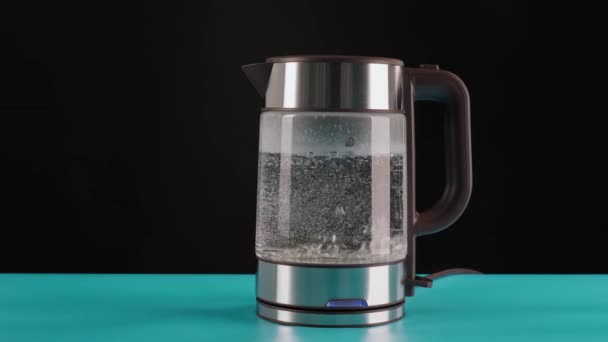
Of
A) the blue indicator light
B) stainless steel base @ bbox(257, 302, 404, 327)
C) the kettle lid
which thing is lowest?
stainless steel base @ bbox(257, 302, 404, 327)

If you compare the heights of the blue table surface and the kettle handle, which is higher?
the kettle handle

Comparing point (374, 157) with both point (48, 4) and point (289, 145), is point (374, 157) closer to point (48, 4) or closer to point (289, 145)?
point (289, 145)

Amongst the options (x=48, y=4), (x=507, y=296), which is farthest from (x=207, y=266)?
(x=507, y=296)

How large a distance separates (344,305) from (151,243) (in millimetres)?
854

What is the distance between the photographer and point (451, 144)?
1.15 metres

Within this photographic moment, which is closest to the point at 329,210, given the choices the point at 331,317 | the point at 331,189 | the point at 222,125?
the point at 331,189

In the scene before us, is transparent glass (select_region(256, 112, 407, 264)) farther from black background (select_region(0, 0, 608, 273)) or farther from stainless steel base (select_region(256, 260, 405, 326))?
black background (select_region(0, 0, 608, 273))

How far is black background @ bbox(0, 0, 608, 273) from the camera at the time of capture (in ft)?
5.83

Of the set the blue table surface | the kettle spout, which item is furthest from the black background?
the kettle spout

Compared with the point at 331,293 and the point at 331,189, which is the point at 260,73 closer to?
the point at 331,189

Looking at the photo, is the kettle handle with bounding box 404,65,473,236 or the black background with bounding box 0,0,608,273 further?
the black background with bounding box 0,0,608,273

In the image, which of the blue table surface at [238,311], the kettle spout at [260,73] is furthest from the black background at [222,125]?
the kettle spout at [260,73]

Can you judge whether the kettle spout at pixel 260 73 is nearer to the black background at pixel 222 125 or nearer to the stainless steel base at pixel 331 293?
the stainless steel base at pixel 331 293

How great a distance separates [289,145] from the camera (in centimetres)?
108
